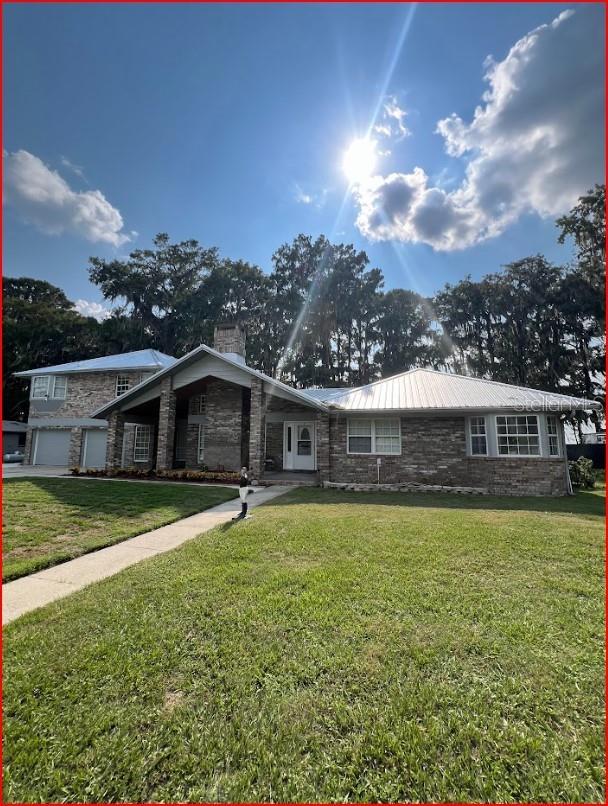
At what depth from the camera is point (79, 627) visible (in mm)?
3604

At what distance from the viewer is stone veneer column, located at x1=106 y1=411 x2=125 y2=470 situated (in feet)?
56.0

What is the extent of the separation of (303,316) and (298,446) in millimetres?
21831

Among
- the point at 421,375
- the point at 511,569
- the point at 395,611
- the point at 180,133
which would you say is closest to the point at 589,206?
the point at 421,375

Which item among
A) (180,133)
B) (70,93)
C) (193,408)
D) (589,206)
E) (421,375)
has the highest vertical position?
(589,206)

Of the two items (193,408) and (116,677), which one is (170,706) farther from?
(193,408)

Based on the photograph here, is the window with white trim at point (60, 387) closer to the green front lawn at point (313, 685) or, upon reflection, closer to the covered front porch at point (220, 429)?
the covered front porch at point (220, 429)

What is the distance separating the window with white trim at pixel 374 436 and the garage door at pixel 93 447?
15.8 m

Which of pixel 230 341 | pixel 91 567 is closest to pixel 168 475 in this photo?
pixel 230 341

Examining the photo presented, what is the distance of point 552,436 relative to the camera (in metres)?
13.2

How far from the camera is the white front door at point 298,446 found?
1875 centimetres

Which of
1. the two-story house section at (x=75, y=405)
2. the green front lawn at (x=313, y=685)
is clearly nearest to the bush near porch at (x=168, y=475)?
the two-story house section at (x=75, y=405)

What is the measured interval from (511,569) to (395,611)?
2.34 meters

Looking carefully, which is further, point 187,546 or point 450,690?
point 187,546

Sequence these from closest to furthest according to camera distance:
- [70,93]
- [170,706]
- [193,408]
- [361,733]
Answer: [361,733]
[170,706]
[70,93]
[193,408]
